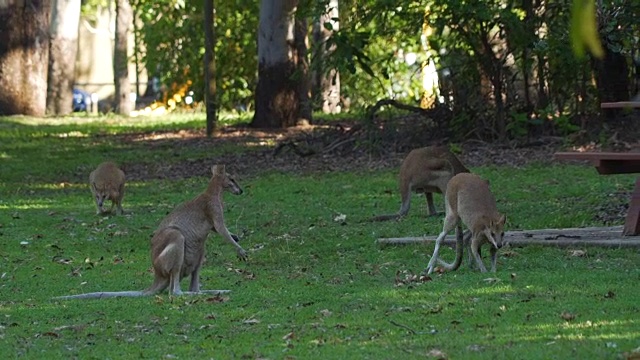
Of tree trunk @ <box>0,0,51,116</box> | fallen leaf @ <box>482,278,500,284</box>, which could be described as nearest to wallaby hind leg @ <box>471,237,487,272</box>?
fallen leaf @ <box>482,278,500,284</box>

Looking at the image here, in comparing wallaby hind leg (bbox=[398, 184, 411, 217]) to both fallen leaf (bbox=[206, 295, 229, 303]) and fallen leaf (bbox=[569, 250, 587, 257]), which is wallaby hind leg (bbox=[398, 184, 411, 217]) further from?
fallen leaf (bbox=[206, 295, 229, 303])

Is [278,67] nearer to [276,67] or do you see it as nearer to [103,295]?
[276,67]

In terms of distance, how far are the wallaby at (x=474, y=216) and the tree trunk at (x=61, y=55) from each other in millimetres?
24456

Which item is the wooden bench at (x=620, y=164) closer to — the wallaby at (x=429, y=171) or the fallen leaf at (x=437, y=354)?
the wallaby at (x=429, y=171)

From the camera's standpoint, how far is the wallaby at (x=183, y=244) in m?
8.92

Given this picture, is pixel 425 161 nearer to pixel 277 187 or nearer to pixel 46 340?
pixel 277 187

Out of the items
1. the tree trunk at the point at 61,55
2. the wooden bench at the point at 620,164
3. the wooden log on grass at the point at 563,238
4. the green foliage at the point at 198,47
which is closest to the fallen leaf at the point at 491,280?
the wooden bench at the point at 620,164

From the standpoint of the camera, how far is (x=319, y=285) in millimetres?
9273

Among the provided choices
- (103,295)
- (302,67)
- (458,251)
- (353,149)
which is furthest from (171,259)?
(302,67)

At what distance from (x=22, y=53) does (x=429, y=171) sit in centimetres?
1672

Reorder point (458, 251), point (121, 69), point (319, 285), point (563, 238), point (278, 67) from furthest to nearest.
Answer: point (121, 69) → point (278, 67) → point (563, 238) → point (458, 251) → point (319, 285)

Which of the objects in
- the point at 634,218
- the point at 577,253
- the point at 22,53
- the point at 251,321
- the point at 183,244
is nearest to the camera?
the point at 251,321

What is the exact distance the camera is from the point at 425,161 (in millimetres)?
12586

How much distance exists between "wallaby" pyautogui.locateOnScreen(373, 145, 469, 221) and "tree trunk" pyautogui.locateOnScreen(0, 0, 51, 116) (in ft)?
53.2
